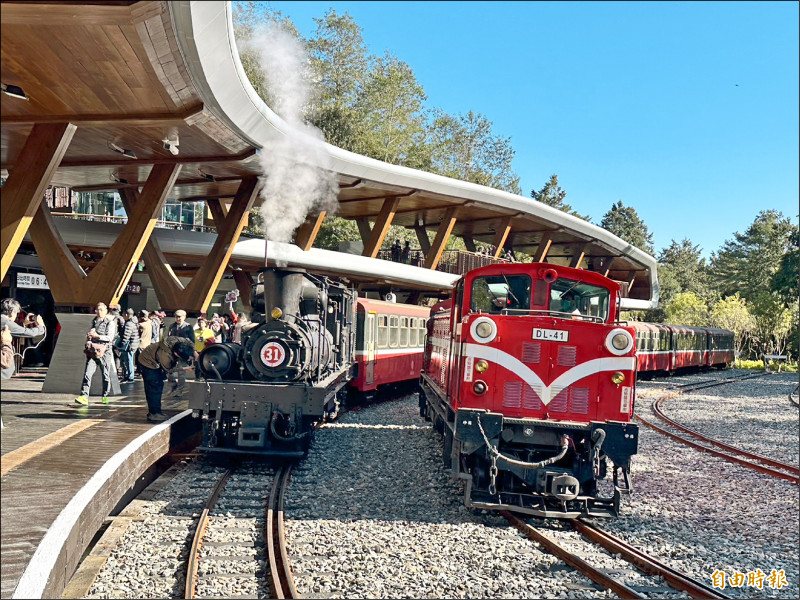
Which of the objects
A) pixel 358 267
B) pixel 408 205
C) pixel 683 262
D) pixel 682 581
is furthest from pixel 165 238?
pixel 683 262

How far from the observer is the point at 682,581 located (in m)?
5.78

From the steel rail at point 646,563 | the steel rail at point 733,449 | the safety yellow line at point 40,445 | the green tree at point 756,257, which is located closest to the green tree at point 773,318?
the green tree at point 756,257

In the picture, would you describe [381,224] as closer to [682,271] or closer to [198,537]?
[198,537]

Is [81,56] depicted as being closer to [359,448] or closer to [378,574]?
[378,574]

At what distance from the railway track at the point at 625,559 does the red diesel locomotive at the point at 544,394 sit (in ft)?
A: 0.84

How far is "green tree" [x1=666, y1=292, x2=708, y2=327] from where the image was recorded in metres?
57.9

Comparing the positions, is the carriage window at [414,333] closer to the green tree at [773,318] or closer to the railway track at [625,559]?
the railway track at [625,559]

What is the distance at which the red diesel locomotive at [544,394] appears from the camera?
7.34 metres

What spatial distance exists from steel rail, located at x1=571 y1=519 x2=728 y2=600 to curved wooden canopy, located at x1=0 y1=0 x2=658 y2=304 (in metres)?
5.80

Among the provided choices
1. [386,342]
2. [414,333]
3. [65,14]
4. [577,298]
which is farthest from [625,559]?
[414,333]

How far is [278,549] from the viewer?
20.5 feet

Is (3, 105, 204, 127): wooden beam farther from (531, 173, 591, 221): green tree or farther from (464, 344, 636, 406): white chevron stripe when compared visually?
(531, 173, 591, 221): green tree

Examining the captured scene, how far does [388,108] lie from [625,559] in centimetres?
3466

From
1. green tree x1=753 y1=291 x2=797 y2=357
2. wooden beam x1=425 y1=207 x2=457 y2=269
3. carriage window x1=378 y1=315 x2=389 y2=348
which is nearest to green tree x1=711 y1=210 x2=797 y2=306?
green tree x1=753 y1=291 x2=797 y2=357
